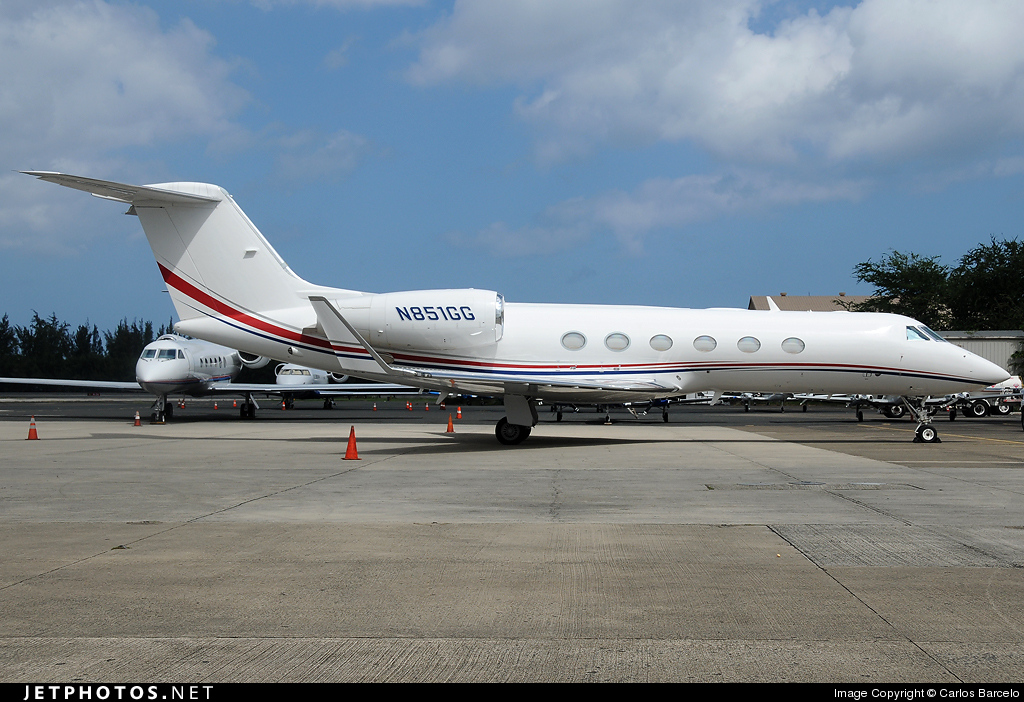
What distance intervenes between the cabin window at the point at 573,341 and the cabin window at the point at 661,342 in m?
1.48

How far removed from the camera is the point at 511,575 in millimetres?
5922

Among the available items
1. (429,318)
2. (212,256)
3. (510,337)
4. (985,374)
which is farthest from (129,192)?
(985,374)

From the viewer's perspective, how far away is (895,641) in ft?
14.3

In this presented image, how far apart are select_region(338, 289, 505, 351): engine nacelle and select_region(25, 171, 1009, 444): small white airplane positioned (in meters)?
0.03

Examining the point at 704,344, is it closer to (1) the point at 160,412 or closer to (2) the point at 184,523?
(2) the point at 184,523

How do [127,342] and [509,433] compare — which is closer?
[509,433]

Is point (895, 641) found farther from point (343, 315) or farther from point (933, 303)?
point (933, 303)

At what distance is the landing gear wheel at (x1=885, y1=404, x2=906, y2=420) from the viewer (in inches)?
1324

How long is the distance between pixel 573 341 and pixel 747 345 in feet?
12.5

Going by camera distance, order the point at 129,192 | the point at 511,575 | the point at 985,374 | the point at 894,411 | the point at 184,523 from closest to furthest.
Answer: the point at 511,575 → the point at 184,523 → the point at 129,192 → the point at 985,374 → the point at 894,411

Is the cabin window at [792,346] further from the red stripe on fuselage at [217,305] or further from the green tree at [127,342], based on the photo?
the green tree at [127,342]

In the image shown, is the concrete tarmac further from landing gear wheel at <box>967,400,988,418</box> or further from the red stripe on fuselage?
landing gear wheel at <box>967,400,988,418</box>

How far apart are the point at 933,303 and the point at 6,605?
64.5 m
